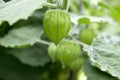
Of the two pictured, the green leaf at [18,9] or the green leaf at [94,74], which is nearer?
the green leaf at [18,9]

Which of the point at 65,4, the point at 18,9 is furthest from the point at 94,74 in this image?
the point at 18,9

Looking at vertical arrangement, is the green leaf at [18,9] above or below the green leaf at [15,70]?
above

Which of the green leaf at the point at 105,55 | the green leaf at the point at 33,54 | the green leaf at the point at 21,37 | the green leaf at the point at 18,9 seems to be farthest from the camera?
Result: the green leaf at the point at 33,54

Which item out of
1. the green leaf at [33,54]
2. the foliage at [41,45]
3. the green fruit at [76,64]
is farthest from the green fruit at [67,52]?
the green leaf at [33,54]

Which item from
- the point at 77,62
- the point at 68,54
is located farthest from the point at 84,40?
the point at 68,54

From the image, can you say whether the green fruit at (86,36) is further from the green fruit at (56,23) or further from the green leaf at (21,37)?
the green fruit at (56,23)

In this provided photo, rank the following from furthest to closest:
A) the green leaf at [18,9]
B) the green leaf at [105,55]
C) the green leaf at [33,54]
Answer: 1. the green leaf at [33,54]
2. the green leaf at [105,55]
3. the green leaf at [18,9]
